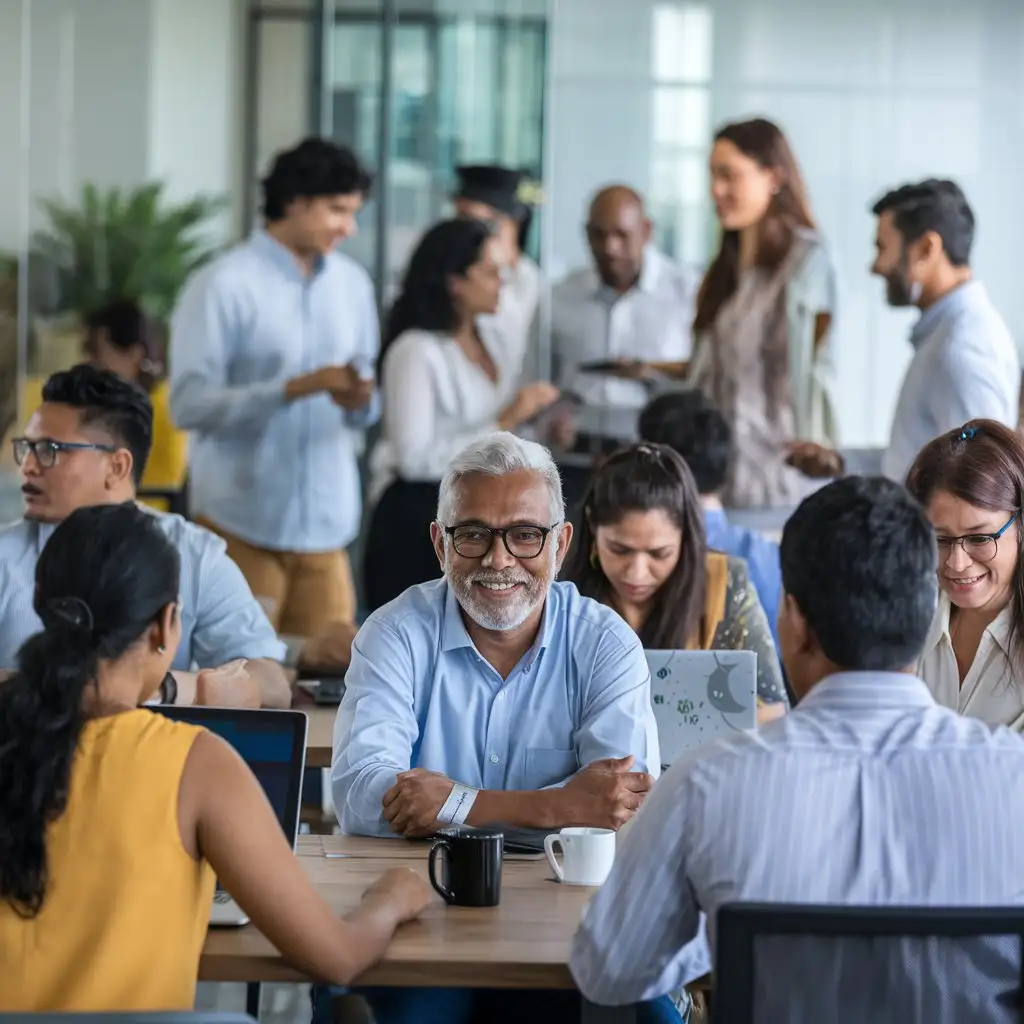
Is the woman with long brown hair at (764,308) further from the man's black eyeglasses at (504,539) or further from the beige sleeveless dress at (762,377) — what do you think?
the man's black eyeglasses at (504,539)

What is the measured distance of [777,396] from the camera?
579cm

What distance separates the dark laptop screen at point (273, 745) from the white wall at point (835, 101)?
4543 millimetres

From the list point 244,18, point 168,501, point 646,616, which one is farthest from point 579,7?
point 646,616

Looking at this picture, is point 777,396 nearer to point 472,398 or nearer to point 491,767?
point 472,398

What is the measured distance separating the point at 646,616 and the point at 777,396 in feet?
7.19

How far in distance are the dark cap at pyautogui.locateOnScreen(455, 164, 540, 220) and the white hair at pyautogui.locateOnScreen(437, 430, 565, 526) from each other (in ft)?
11.9

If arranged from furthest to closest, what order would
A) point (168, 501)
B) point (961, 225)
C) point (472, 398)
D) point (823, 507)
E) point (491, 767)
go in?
point (168, 501) < point (472, 398) < point (961, 225) < point (491, 767) < point (823, 507)

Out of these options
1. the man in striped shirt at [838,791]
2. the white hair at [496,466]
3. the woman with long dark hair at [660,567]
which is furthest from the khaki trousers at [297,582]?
the man in striped shirt at [838,791]

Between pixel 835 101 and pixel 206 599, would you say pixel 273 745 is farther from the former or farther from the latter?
pixel 835 101

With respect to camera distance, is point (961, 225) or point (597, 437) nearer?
point (961, 225)

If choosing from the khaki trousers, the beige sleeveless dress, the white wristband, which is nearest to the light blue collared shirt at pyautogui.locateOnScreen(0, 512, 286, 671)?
the white wristband

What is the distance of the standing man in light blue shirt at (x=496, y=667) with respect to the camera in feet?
9.47

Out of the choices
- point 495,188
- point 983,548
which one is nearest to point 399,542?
point 495,188

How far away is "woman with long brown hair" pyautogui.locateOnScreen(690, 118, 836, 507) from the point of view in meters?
5.66
